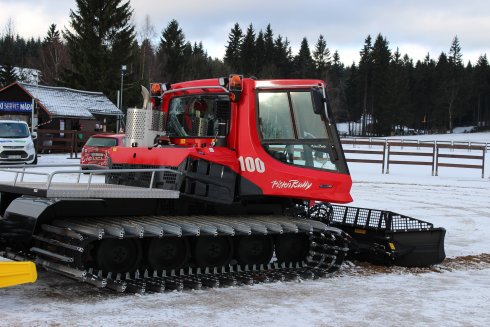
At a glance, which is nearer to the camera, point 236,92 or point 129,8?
point 236,92

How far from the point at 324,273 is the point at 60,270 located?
3223mm

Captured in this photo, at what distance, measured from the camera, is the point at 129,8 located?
56719mm

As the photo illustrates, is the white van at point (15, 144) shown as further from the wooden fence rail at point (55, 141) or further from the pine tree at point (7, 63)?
the pine tree at point (7, 63)

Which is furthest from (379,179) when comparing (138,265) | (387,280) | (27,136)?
(138,265)

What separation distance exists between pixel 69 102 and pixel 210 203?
34533 mm

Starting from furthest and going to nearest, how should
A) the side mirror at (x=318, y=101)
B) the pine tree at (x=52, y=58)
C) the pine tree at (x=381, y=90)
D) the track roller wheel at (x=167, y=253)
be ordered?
the pine tree at (x=381, y=90) < the pine tree at (x=52, y=58) < the side mirror at (x=318, y=101) < the track roller wheel at (x=167, y=253)

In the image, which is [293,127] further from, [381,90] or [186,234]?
[381,90]

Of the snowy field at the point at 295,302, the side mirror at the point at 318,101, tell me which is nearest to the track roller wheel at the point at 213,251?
the snowy field at the point at 295,302

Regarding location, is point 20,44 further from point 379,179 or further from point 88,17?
point 379,179

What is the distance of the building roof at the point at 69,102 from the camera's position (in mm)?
38469

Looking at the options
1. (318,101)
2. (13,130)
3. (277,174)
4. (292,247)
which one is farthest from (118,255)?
(13,130)

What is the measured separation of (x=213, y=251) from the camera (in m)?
7.52

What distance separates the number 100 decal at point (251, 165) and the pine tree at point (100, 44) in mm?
47840

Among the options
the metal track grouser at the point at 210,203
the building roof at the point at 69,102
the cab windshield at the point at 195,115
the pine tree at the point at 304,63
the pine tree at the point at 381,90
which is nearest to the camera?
the metal track grouser at the point at 210,203
